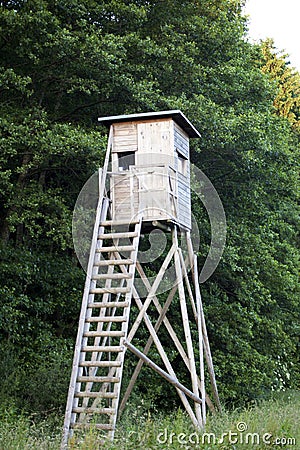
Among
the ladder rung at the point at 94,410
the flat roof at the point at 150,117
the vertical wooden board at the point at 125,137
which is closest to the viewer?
the ladder rung at the point at 94,410

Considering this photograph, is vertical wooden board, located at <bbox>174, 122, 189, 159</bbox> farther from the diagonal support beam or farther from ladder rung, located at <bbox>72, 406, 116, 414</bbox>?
ladder rung, located at <bbox>72, 406, 116, 414</bbox>

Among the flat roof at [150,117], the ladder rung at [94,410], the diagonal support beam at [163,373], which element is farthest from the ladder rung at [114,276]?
the flat roof at [150,117]

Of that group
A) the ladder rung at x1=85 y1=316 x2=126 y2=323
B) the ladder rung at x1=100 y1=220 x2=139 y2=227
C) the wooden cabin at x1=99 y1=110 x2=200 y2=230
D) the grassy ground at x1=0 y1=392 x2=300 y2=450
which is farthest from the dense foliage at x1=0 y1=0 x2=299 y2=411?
the grassy ground at x1=0 y1=392 x2=300 y2=450

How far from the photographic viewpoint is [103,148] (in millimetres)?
13609

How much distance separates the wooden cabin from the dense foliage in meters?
1.85

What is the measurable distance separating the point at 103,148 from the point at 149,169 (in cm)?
260

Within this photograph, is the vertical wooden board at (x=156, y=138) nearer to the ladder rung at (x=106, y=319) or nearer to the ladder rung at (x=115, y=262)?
the ladder rung at (x=115, y=262)

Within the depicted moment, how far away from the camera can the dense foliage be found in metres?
13.5

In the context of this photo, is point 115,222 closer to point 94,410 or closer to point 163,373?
point 163,373

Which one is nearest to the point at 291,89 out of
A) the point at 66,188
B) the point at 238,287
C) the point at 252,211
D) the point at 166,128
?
the point at 252,211

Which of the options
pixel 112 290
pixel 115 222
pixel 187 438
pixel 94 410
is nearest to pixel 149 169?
pixel 115 222

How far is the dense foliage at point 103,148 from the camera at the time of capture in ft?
44.3

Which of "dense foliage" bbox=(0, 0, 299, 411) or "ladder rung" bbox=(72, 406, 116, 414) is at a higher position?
"dense foliage" bbox=(0, 0, 299, 411)

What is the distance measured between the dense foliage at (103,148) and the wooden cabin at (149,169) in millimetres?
1847
